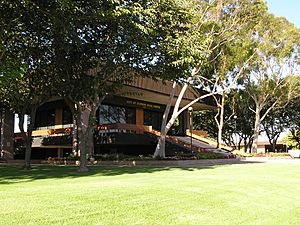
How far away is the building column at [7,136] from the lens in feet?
112

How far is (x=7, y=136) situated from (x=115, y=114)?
424 inches

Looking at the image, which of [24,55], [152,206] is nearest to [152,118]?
[24,55]

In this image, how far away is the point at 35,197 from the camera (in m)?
7.96

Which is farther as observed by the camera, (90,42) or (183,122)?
(183,122)

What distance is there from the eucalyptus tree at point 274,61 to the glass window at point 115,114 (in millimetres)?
13484

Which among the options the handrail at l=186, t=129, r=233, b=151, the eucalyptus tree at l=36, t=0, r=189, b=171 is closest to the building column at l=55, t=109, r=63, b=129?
the handrail at l=186, t=129, r=233, b=151

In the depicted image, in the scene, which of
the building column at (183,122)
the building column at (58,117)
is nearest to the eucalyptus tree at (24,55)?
the building column at (58,117)

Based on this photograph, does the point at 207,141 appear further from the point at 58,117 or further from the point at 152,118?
the point at 58,117

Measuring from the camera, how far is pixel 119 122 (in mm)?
34594

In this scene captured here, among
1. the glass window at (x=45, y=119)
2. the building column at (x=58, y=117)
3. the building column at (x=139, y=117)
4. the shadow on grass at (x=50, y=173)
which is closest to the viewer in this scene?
the shadow on grass at (x=50, y=173)

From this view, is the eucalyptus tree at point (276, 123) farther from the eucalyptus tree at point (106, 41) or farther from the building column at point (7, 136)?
the eucalyptus tree at point (106, 41)

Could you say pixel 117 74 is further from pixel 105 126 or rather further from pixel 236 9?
Answer: pixel 236 9

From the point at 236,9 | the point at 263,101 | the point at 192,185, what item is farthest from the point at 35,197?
the point at 263,101

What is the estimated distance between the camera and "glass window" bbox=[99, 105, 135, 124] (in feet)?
109
